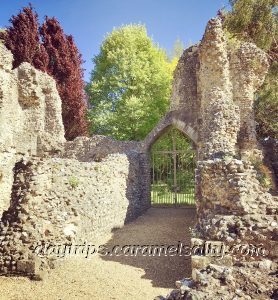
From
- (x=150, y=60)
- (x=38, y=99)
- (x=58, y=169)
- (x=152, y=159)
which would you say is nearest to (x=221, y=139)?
(x=152, y=159)

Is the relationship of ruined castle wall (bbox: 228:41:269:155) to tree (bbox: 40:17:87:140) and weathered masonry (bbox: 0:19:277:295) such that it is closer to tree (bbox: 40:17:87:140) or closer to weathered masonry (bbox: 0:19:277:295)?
weathered masonry (bbox: 0:19:277:295)

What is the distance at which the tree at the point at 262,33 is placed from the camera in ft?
56.3

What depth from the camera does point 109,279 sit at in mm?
6250

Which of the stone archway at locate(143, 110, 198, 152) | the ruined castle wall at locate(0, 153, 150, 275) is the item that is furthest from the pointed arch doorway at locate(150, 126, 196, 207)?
the ruined castle wall at locate(0, 153, 150, 275)

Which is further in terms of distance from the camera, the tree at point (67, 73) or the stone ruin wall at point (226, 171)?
the tree at point (67, 73)

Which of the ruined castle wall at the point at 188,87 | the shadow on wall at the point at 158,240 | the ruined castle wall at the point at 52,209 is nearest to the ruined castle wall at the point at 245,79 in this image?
the ruined castle wall at the point at 188,87

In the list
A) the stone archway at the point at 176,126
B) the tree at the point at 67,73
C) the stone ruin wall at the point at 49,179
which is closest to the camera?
the stone ruin wall at the point at 49,179

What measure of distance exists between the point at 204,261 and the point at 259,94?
14893mm

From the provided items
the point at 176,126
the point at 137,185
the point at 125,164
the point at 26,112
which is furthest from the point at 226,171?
the point at 26,112

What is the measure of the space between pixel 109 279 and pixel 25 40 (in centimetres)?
2120

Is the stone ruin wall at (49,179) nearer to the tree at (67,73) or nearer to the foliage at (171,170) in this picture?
the foliage at (171,170)

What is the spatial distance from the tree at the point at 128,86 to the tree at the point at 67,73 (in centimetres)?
97

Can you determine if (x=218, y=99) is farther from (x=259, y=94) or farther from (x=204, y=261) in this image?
(x=204, y=261)

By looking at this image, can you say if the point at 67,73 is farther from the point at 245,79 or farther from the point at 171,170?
the point at 245,79
